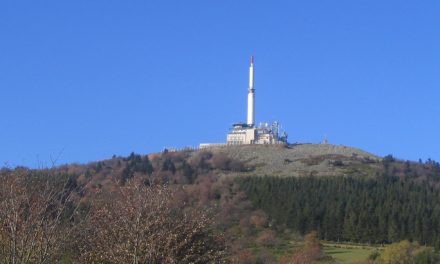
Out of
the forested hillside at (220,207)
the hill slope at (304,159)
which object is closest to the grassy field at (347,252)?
the forested hillside at (220,207)

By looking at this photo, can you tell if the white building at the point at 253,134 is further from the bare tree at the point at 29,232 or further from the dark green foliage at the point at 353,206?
the bare tree at the point at 29,232

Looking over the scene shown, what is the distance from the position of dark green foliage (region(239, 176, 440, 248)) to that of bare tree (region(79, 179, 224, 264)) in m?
68.2

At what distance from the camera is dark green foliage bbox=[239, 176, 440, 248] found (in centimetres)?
9331

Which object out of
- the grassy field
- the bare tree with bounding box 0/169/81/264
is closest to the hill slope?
the grassy field

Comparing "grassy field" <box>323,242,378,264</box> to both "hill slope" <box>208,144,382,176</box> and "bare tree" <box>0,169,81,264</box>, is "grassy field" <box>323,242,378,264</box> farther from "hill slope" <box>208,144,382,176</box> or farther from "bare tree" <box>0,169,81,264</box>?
"bare tree" <box>0,169,81,264</box>

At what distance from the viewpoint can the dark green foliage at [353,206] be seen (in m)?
93.3

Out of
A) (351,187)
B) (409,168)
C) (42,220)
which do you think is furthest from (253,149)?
(42,220)

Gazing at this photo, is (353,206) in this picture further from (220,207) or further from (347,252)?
(347,252)

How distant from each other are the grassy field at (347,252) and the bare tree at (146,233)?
4897 cm

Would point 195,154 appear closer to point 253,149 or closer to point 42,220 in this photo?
point 253,149

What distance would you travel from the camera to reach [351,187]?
375ft

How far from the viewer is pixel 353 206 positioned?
10150 centimetres

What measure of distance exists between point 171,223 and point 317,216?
3119 inches

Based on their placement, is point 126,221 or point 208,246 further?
point 208,246
